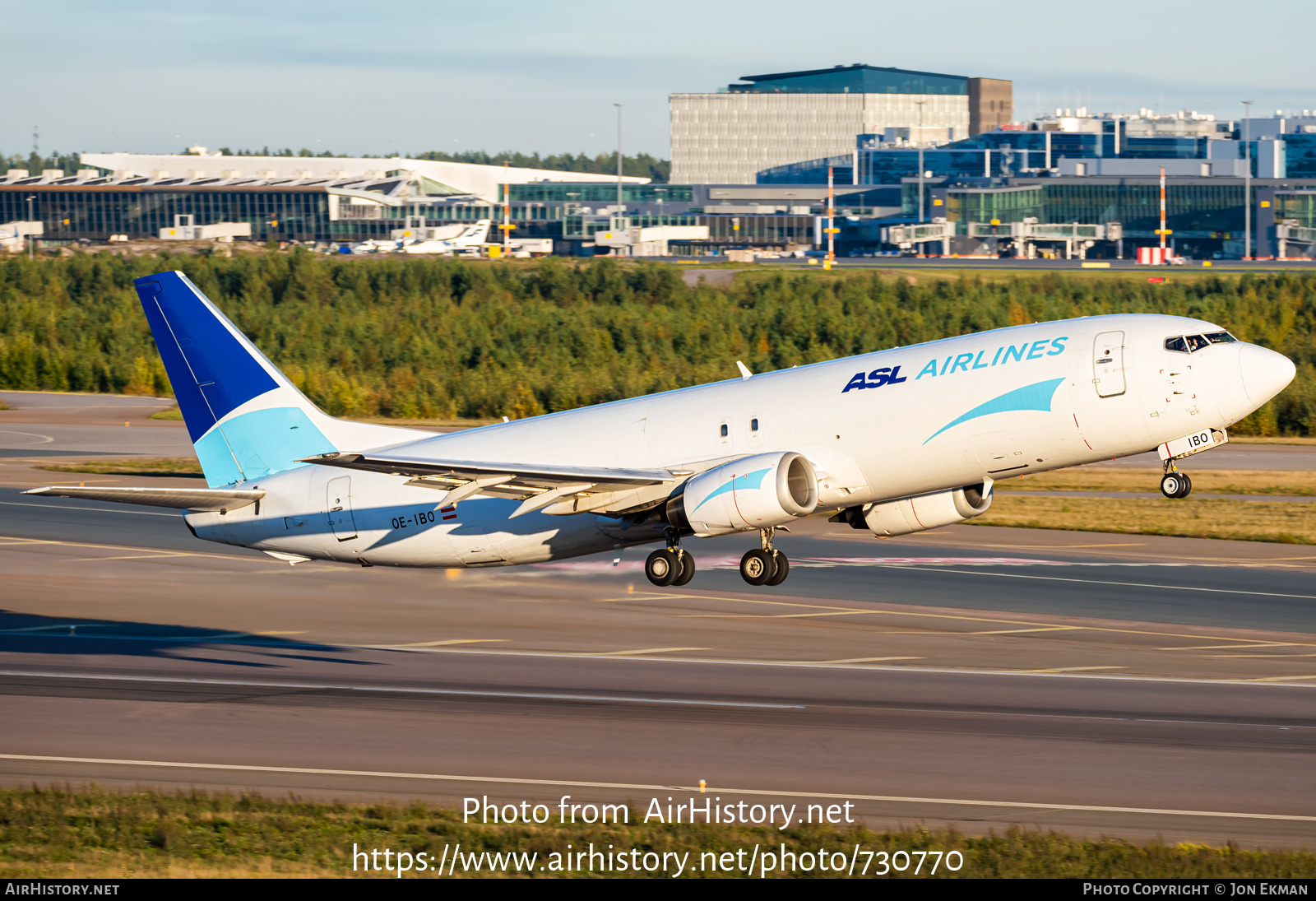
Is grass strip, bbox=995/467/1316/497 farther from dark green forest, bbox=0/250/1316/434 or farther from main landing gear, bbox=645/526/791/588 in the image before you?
main landing gear, bbox=645/526/791/588

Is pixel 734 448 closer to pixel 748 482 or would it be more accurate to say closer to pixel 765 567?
pixel 748 482

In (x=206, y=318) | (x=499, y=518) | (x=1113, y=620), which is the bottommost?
(x=1113, y=620)

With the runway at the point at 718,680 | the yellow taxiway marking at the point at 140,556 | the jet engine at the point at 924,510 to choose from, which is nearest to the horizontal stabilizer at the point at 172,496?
the runway at the point at 718,680

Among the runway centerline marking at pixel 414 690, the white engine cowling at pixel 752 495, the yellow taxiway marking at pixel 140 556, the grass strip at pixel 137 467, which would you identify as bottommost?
the runway centerline marking at pixel 414 690

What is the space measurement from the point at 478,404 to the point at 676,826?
276ft

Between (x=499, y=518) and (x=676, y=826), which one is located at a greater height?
(x=499, y=518)

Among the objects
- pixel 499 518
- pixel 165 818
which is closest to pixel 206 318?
pixel 499 518

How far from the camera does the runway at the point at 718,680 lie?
31.2m

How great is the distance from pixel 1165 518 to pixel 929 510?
3862cm

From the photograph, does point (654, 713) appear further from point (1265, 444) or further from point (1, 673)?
point (1265, 444)

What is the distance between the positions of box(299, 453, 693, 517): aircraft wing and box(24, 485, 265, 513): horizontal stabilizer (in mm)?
4635

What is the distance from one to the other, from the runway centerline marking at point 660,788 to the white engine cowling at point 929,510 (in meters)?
8.07

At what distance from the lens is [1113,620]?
5047 centimetres

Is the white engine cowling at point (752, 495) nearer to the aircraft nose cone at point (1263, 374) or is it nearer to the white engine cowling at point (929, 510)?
the white engine cowling at point (929, 510)
